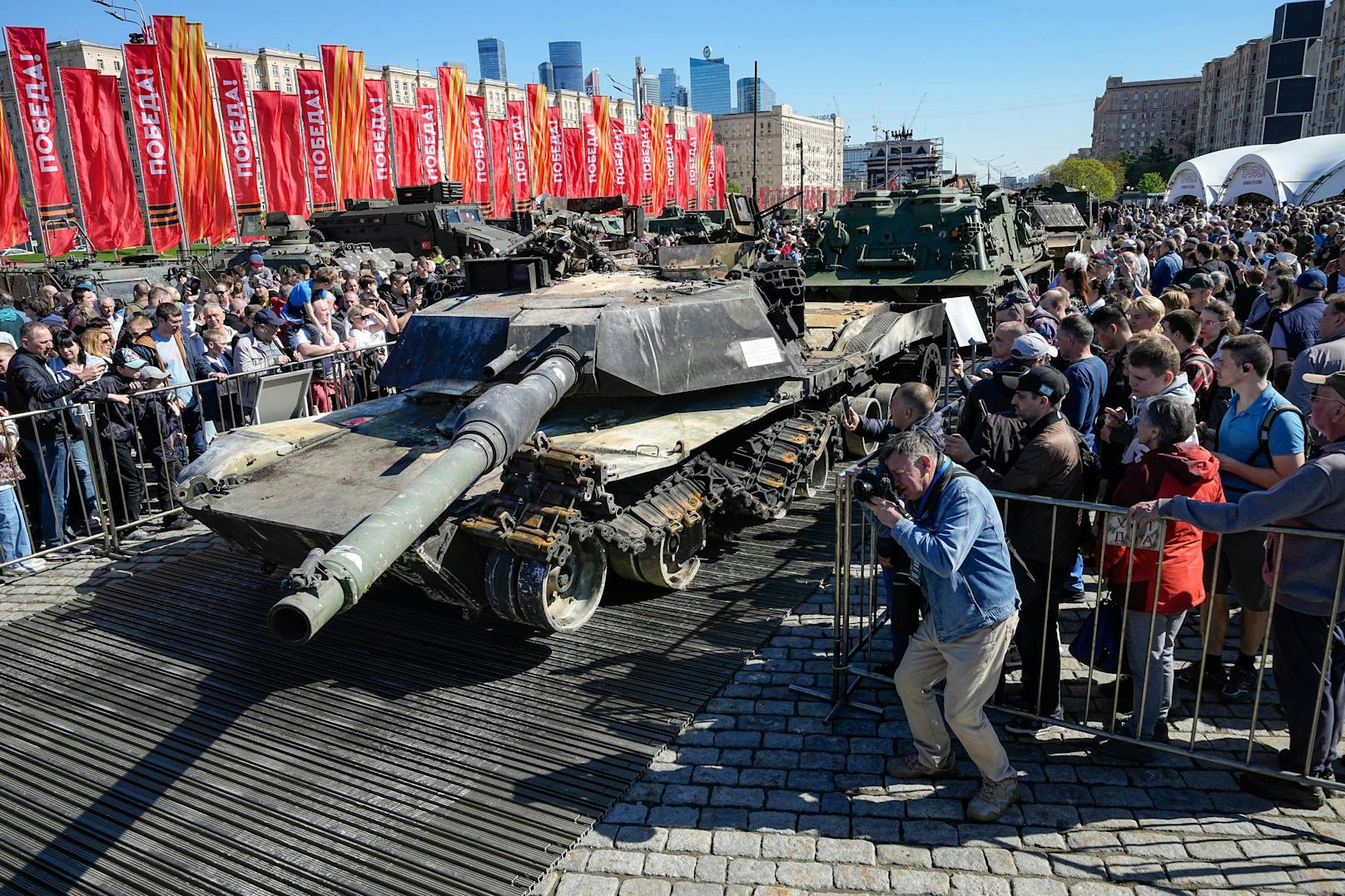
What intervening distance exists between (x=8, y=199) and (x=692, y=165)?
119 feet

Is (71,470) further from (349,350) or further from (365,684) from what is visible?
(365,684)

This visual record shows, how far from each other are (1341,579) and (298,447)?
22.8ft

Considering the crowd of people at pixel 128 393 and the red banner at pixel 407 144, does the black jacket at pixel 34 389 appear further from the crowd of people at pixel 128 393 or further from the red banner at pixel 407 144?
the red banner at pixel 407 144

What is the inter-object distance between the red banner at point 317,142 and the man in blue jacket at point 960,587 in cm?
2592

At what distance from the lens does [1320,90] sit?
286ft

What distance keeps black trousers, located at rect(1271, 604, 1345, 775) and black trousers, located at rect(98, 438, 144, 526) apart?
9.51 metres

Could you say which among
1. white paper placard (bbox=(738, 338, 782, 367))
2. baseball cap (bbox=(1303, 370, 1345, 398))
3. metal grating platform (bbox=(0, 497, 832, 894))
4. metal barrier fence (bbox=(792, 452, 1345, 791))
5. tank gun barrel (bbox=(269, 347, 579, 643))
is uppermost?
baseball cap (bbox=(1303, 370, 1345, 398))

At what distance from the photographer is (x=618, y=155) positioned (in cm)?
4331

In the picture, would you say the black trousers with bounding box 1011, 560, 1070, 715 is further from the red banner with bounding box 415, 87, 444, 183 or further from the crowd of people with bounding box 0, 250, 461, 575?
the red banner with bounding box 415, 87, 444, 183

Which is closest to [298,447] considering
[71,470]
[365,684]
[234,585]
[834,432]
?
[234,585]

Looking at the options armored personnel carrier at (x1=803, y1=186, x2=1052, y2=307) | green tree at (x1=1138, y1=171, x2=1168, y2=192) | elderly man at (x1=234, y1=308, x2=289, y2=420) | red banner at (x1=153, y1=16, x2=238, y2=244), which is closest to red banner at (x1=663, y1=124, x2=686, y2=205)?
red banner at (x1=153, y1=16, x2=238, y2=244)

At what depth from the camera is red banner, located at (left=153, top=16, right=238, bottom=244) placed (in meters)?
21.2

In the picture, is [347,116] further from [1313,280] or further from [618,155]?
[1313,280]

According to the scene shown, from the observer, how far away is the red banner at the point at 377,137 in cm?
2811
